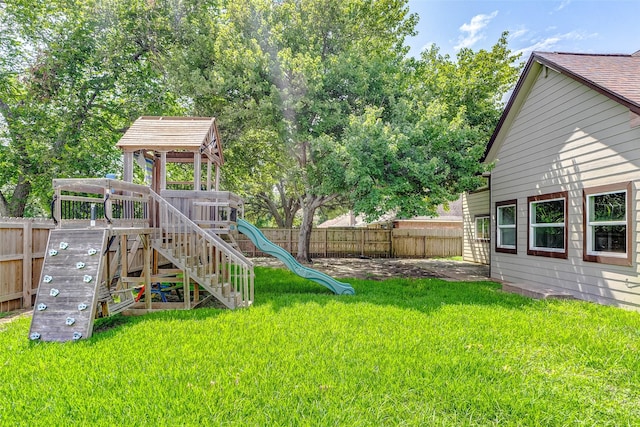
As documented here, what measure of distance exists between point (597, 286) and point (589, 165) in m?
2.34

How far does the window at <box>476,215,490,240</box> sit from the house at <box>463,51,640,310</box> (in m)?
2.96

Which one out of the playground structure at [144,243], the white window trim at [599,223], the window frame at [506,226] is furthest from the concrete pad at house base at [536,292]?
the playground structure at [144,243]

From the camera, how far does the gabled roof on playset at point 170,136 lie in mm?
6500

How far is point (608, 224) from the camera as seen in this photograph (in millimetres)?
6098

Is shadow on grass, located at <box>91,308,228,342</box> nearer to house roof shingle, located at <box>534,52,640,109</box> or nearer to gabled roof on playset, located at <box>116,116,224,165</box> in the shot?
gabled roof on playset, located at <box>116,116,224,165</box>

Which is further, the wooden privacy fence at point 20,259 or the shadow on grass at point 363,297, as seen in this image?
the wooden privacy fence at point 20,259

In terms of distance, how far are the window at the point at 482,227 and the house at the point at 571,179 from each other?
2960 mm

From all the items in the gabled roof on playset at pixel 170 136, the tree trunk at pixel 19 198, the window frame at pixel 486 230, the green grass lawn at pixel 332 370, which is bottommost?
the green grass lawn at pixel 332 370

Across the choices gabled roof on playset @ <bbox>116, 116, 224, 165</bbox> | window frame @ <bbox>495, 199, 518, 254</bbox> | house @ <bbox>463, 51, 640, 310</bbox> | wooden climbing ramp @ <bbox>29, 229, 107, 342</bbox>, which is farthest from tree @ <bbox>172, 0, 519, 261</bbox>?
wooden climbing ramp @ <bbox>29, 229, 107, 342</bbox>

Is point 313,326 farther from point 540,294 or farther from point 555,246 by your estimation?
point 555,246

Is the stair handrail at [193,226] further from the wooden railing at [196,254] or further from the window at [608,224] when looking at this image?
the window at [608,224]

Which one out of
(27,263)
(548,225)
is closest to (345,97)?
(548,225)

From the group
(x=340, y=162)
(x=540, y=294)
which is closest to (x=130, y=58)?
(x=340, y=162)

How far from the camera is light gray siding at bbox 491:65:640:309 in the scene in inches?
227
